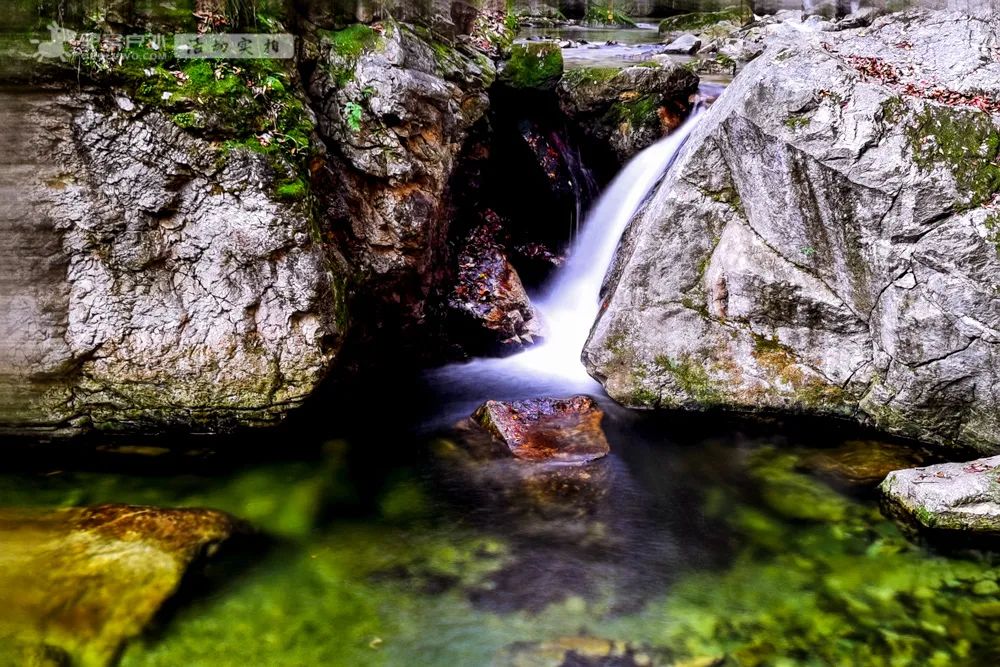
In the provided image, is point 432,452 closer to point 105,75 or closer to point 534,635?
point 534,635

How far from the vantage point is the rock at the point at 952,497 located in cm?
508

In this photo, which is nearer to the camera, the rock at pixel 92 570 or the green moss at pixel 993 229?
the rock at pixel 92 570

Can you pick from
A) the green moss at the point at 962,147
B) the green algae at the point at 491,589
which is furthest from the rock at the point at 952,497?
the green moss at the point at 962,147

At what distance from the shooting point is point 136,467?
5.92 m

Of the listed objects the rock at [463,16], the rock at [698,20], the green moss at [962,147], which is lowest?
the green moss at [962,147]

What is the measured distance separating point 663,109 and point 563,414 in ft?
17.3

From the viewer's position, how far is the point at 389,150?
6.95 meters

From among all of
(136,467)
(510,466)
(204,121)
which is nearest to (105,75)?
(204,121)

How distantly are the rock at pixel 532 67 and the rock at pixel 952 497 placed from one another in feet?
22.8

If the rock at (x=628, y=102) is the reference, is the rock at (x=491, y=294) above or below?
below

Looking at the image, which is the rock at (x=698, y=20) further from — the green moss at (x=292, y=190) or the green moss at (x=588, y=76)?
the green moss at (x=292, y=190)

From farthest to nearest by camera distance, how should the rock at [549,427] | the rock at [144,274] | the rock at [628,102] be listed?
the rock at [628,102]
the rock at [549,427]
the rock at [144,274]

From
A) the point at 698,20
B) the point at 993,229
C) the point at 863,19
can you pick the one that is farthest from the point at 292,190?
the point at 698,20

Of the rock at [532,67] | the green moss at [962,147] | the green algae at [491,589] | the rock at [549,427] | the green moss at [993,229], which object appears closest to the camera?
the green algae at [491,589]
